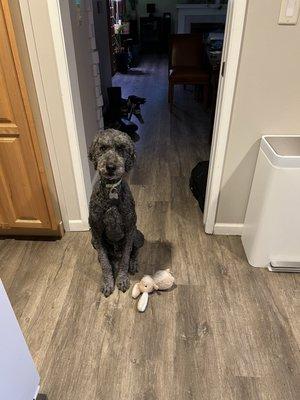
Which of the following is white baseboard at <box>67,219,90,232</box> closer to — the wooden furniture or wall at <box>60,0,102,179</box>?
the wooden furniture

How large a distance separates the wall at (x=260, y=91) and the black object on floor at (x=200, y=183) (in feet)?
1.37

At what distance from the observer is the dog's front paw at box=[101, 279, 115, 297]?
1.58 meters

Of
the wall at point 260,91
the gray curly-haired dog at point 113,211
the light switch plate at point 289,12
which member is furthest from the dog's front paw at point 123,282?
the light switch plate at point 289,12

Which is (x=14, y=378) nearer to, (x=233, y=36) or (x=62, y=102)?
(x=62, y=102)

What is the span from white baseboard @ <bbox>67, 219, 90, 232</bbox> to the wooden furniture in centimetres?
13

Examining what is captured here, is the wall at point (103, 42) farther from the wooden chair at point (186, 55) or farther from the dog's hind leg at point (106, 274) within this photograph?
the dog's hind leg at point (106, 274)

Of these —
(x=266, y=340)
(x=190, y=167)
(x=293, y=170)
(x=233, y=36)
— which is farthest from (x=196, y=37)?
(x=266, y=340)

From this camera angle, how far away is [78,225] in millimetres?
2016

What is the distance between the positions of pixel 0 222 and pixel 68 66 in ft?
3.34

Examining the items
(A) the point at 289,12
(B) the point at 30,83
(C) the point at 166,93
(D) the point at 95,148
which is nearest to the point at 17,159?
(B) the point at 30,83

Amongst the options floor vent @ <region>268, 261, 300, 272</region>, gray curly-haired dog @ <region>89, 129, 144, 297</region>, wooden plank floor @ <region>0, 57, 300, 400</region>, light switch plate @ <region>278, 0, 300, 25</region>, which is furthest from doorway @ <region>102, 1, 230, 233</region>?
gray curly-haired dog @ <region>89, 129, 144, 297</region>

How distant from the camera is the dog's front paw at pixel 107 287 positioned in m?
1.58

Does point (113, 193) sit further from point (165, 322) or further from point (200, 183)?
point (200, 183)

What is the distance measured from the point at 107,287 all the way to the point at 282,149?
1.14 metres
